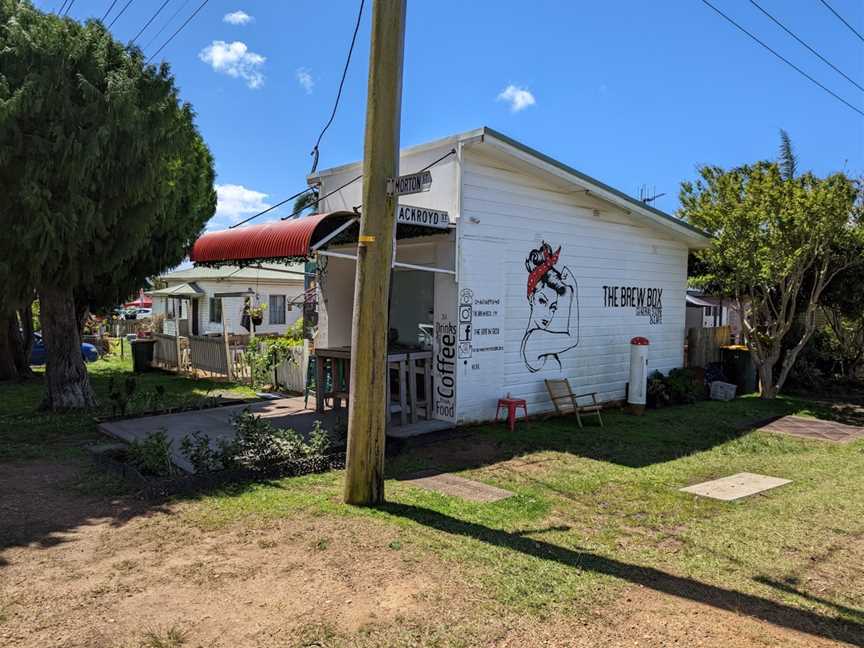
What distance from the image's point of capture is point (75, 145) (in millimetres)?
8203

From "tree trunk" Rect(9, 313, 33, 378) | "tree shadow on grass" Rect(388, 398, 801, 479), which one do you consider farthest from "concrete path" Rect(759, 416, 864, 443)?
"tree trunk" Rect(9, 313, 33, 378)

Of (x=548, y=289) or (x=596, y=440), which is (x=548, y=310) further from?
(x=596, y=440)

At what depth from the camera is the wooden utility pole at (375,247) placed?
17.3ft

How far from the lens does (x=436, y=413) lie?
30.5ft

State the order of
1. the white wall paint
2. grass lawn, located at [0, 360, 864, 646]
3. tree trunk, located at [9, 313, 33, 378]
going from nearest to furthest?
grass lawn, located at [0, 360, 864, 646], tree trunk, located at [9, 313, 33, 378], the white wall paint

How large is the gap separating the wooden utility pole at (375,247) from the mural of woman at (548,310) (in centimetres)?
515

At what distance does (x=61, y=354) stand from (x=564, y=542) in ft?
30.7

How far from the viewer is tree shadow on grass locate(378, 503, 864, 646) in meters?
3.62

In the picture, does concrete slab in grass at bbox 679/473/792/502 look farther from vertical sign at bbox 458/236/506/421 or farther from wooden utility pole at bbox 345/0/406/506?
wooden utility pole at bbox 345/0/406/506

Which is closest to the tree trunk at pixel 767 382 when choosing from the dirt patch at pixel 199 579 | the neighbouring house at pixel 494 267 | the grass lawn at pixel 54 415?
the neighbouring house at pixel 494 267

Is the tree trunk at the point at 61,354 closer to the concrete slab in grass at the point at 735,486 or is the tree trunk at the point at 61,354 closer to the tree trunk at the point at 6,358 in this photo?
the tree trunk at the point at 6,358

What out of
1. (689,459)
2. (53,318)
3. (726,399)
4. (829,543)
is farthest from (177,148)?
(726,399)

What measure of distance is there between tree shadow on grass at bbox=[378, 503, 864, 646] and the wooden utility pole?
0.85 m

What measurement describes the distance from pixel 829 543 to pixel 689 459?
311 centimetres
